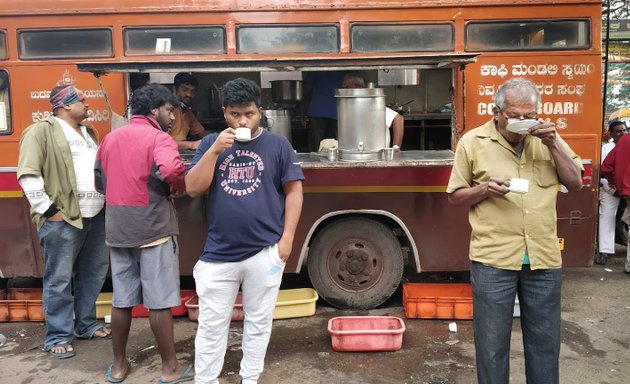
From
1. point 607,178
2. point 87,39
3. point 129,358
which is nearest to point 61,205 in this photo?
point 129,358

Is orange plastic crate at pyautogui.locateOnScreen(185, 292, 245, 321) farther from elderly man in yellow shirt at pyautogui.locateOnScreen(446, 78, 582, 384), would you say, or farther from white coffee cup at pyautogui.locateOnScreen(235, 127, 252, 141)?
elderly man in yellow shirt at pyautogui.locateOnScreen(446, 78, 582, 384)

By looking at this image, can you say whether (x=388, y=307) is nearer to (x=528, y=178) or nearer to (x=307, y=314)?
(x=307, y=314)

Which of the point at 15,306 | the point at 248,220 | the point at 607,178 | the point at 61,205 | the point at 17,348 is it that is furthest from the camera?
the point at 607,178

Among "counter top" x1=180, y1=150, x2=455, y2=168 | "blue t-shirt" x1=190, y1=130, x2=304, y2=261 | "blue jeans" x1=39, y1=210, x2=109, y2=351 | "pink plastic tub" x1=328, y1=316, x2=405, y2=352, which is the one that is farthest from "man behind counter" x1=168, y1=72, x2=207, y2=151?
"pink plastic tub" x1=328, y1=316, x2=405, y2=352

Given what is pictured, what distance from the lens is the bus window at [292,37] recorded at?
16.3 feet

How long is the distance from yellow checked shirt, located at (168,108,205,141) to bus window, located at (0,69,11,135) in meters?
1.45

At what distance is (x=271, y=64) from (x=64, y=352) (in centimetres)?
276

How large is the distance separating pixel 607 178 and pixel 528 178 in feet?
15.6

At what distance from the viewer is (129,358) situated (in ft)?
13.7

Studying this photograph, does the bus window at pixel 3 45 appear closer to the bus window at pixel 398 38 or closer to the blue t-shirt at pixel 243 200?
the blue t-shirt at pixel 243 200

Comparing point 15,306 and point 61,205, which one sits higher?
point 61,205

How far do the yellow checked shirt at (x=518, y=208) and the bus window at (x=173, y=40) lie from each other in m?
2.99

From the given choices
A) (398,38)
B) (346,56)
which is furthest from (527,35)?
(346,56)

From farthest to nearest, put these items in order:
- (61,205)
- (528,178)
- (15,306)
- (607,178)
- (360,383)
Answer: (607,178), (15,306), (61,205), (360,383), (528,178)
